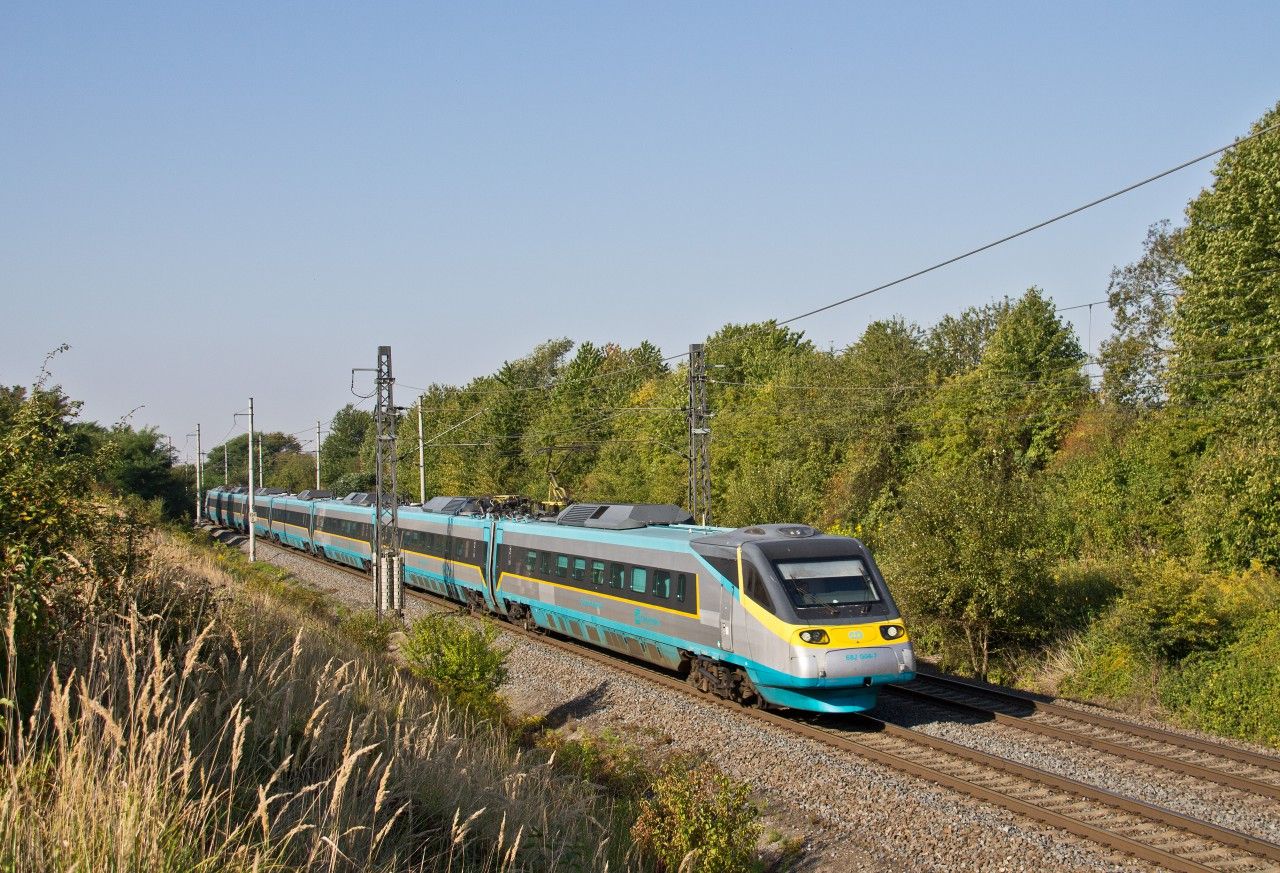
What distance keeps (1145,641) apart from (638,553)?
8042 mm

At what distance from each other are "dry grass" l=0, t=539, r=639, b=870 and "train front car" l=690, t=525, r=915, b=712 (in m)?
4.08

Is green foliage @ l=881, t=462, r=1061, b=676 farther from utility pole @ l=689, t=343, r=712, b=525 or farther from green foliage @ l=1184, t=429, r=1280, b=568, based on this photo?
utility pole @ l=689, t=343, r=712, b=525

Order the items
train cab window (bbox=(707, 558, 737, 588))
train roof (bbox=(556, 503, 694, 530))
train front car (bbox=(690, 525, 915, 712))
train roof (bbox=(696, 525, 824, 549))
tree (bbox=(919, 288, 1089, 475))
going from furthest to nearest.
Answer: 1. tree (bbox=(919, 288, 1089, 475))
2. train roof (bbox=(556, 503, 694, 530))
3. train roof (bbox=(696, 525, 824, 549))
4. train cab window (bbox=(707, 558, 737, 588))
5. train front car (bbox=(690, 525, 915, 712))

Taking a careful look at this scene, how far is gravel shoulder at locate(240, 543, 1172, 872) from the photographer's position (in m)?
9.05

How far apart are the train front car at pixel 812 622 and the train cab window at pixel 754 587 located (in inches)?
0.5

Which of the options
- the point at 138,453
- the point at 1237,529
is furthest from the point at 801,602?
the point at 138,453

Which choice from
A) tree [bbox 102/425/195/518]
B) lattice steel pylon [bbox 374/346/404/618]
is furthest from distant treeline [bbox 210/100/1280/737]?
tree [bbox 102/425/195/518]

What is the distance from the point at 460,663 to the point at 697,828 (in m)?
6.74

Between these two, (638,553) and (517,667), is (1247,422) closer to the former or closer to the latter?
(638,553)

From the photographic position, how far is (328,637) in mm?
14586

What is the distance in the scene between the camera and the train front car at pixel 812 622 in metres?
12.9

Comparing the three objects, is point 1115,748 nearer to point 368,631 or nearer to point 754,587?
point 754,587

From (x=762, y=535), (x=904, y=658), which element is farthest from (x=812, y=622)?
(x=762, y=535)

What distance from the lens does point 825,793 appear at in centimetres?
1093
